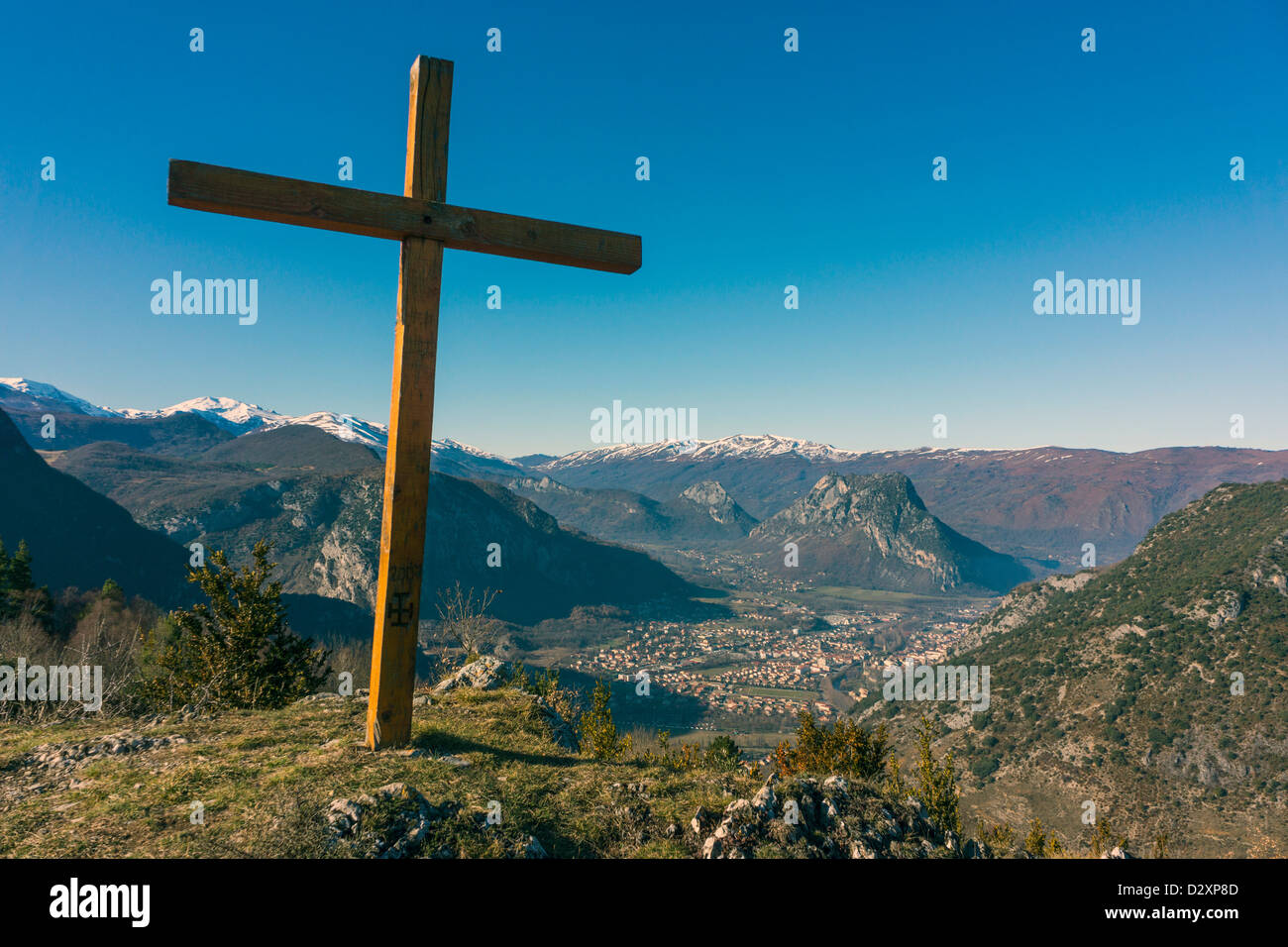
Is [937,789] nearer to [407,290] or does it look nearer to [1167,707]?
[407,290]

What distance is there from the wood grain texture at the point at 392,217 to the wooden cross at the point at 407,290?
11 millimetres

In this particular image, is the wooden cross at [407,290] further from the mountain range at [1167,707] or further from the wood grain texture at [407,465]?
the mountain range at [1167,707]

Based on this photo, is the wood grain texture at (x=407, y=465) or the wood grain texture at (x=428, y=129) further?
the wood grain texture at (x=428, y=129)

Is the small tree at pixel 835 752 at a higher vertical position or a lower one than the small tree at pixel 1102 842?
higher

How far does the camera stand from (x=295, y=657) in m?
14.5

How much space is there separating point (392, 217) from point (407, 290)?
2.57ft

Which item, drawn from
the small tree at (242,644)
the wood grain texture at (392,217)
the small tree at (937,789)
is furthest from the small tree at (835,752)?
the small tree at (242,644)

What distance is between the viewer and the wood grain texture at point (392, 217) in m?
5.63

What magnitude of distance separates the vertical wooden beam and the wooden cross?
0.03 feet

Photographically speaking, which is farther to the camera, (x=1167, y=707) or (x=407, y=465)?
(x=1167, y=707)

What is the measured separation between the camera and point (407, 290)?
20.7 ft
